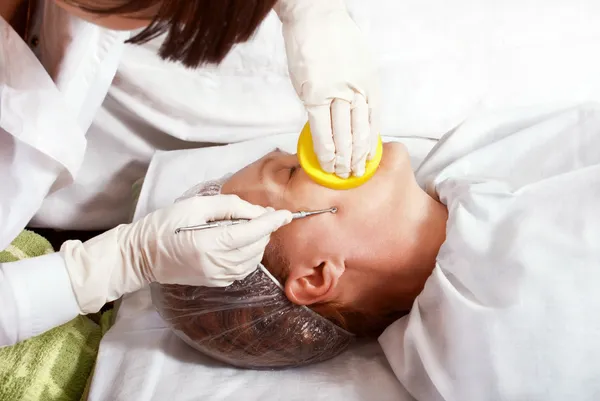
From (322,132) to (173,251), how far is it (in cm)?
35

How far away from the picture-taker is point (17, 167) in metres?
1.15

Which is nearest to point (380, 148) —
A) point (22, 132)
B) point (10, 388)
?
point (22, 132)

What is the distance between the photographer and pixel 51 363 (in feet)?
4.28

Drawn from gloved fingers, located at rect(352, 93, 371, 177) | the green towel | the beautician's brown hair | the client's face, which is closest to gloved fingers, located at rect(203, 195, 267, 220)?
the client's face

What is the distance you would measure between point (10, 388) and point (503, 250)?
1024 mm

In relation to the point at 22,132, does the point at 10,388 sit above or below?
below

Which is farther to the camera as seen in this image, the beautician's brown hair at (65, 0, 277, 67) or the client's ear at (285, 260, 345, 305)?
the client's ear at (285, 260, 345, 305)

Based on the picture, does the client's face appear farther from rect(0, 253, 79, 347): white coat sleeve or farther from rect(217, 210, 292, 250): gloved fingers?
rect(0, 253, 79, 347): white coat sleeve

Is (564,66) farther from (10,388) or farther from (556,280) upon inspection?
(10,388)

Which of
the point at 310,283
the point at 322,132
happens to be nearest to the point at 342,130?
the point at 322,132

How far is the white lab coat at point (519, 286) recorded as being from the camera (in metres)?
0.98

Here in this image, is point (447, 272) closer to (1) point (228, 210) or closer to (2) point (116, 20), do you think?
(1) point (228, 210)

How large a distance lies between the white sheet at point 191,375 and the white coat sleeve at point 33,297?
0.97ft

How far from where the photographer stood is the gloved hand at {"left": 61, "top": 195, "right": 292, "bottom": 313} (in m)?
1.05
